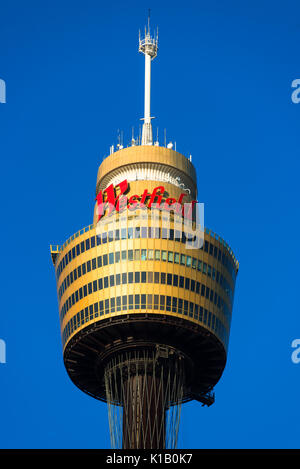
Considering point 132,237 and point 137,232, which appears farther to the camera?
point 137,232

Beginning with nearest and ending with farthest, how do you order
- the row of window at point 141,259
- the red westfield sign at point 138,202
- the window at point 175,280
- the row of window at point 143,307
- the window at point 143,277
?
the row of window at point 143,307, the window at point 143,277, the window at point 175,280, the row of window at point 141,259, the red westfield sign at point 138,202

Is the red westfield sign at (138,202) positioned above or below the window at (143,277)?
above

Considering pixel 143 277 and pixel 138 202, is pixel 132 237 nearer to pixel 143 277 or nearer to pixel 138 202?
Result: pixel 143 277

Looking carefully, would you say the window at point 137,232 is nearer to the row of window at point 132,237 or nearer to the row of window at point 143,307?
the row of window at point 132,237

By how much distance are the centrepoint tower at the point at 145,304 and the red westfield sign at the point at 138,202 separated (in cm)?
20

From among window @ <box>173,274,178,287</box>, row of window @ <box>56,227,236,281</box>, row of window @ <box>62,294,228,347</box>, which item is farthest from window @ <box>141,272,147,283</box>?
row of window @ <box>56,227,236,281</box>

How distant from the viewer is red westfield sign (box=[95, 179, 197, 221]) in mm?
173812

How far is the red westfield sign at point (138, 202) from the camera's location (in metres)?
174

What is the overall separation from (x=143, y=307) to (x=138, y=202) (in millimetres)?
18587

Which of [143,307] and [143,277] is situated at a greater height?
[143,277]

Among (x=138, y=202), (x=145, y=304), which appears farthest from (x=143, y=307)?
(x=138, y=202)

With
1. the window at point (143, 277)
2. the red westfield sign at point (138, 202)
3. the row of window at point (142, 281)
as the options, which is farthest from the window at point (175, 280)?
the red westfield sign at point (138, 202)

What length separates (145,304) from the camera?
536 feet

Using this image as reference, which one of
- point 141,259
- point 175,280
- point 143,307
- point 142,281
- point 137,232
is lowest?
point 143,307
